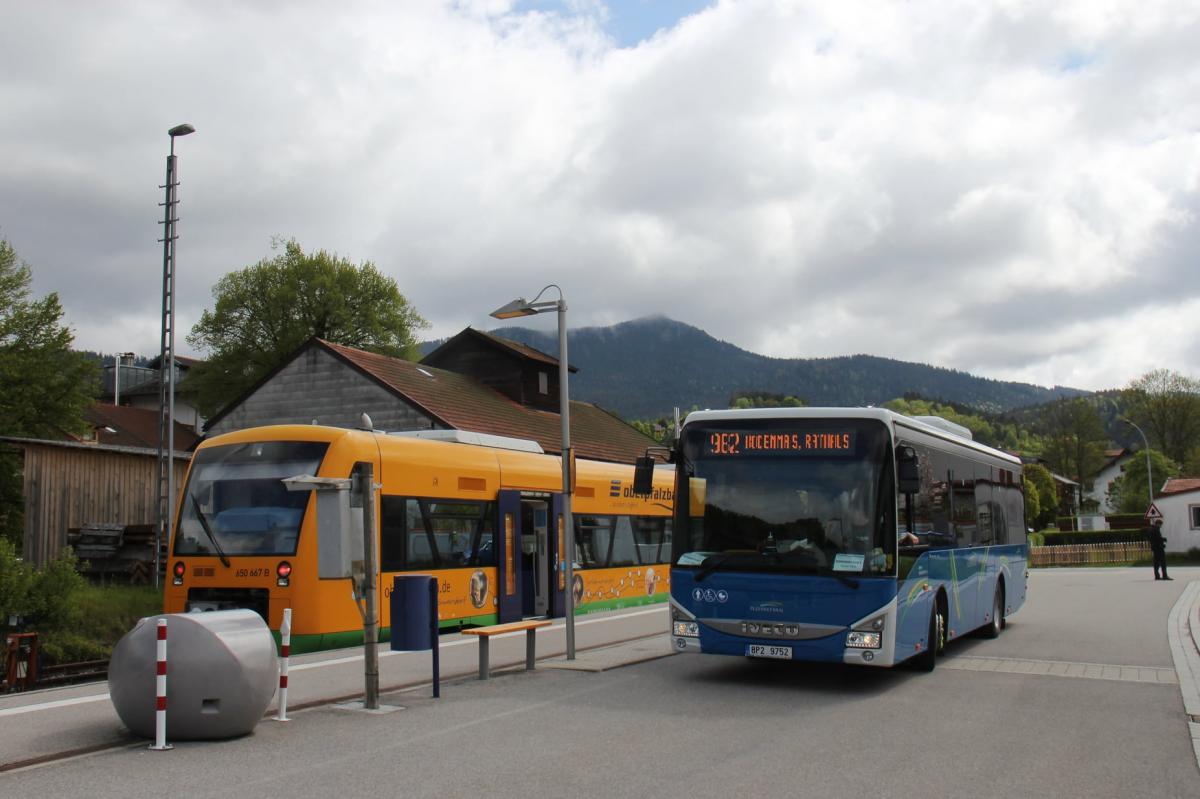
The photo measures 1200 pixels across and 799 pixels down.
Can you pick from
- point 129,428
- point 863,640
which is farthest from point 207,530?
point 129,428

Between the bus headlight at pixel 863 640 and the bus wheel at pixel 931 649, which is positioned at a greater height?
the bus headlight at pixel 863 640

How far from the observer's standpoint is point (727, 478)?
1173 cm

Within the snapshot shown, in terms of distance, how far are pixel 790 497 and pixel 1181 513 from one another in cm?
6495

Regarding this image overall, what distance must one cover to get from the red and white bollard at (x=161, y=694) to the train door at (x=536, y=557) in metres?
12.4

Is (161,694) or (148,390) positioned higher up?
(148,390)

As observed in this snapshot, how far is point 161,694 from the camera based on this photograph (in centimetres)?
824

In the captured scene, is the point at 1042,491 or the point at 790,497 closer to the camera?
the point at 790,497

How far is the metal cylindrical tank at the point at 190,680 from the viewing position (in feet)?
27.6

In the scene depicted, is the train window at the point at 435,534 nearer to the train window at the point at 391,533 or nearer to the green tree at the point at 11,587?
the train window at the point at 391,533

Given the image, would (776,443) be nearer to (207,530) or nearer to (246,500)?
(246,500)

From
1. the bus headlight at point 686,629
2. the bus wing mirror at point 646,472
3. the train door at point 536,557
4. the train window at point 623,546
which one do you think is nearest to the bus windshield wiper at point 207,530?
the bus wing mirror at point 646,472

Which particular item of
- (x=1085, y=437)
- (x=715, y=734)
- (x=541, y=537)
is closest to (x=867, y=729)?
(x=715, y=734)

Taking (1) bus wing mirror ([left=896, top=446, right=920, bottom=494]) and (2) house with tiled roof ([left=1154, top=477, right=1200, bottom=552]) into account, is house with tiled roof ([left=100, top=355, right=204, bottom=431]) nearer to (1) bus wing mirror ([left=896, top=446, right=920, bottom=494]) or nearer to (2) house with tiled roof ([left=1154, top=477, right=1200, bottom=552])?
(1) bus wing mirror ([left=896, top=446, right=920, bottom=494])

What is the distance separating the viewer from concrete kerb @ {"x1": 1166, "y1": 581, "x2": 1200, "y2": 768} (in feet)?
32.9
